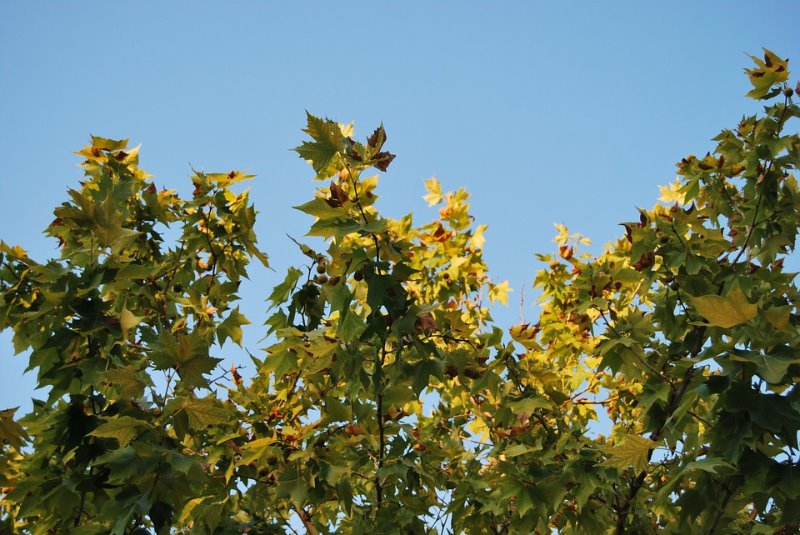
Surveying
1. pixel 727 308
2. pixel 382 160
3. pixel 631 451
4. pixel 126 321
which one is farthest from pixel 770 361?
pixel 126 321

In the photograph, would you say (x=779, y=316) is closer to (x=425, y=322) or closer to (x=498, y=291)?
(x=425, y=322)

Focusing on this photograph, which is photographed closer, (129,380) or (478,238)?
(129,380)

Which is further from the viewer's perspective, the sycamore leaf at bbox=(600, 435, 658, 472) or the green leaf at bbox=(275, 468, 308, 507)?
the green leaf at bbox=(275, 468, 308, 507)

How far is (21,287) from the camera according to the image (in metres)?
3.55

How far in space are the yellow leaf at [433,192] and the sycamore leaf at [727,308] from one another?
335 centimetres

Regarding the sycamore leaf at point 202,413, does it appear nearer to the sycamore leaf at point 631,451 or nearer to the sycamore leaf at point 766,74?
the sycamore leaf at point 631,451

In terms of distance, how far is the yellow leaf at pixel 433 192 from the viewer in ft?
18.8

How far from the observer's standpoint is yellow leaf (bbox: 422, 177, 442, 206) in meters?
5.73

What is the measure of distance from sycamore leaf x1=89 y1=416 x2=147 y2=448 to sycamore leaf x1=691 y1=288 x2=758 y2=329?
2.14 meters

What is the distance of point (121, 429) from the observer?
2652 millimetres

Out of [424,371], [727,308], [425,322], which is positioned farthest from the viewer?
[424,371]

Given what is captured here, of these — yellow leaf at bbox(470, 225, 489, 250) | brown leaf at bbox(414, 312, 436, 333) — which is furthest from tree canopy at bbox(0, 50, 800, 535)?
yellow leaf at bbox(470, 225, 489, 250)

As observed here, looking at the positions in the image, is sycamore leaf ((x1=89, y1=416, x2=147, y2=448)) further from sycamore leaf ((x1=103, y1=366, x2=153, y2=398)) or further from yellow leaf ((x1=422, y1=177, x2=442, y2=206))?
yellow leaf ((x1=422, y1=177, x2=442, y2=206))

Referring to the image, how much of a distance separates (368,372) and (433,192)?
8.40 ft
